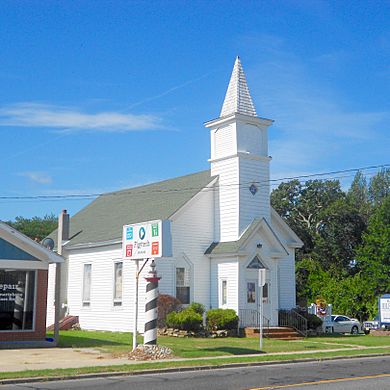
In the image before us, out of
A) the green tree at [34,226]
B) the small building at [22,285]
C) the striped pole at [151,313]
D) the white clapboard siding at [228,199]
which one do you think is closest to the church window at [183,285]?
the white clapboard siding at [228,199]

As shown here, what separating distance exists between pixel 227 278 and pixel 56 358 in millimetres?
13060

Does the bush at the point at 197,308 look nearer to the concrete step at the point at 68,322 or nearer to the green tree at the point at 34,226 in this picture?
the concrete step at the point at 68,322

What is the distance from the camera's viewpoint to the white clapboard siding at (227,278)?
30047 millimetres

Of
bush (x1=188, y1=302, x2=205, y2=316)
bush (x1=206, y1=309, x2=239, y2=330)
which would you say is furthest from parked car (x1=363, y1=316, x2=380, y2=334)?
bush (x1=188, y1=302, x2=205, y2=316)

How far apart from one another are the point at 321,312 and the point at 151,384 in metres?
25.0

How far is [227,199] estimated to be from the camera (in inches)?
1249

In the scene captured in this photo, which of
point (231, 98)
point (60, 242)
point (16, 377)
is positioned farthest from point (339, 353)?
point (60, 242)

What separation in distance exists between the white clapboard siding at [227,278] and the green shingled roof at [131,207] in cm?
359

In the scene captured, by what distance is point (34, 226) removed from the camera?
82.9m

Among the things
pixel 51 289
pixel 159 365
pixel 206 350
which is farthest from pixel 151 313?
pixel 51 289

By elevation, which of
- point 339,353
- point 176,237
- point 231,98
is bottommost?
point 339,353

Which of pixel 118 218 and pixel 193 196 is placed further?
pixel 118 218

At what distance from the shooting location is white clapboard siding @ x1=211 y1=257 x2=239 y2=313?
30.0 meters

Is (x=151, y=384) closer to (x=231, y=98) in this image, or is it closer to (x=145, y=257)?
(x=145, y=257)
